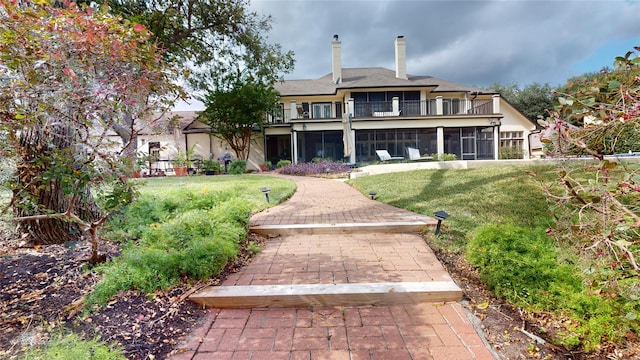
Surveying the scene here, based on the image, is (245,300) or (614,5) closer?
(245,300)

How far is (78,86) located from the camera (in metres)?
2.15

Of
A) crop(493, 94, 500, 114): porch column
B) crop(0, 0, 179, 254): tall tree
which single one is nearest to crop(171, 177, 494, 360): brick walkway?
crop(0, 0, 179, 254): tall tree

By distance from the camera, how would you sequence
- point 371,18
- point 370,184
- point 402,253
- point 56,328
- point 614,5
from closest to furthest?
point 56,328 → point 402,253 → point 614,5 → point 370,184 → point 371,18

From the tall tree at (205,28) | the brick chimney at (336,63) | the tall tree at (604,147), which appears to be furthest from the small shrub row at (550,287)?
the brick chimney at (336,63)

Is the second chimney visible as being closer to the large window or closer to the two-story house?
the two-story house

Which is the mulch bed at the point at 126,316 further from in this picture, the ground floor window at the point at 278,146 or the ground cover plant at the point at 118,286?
the ground floor window at the point at 278,146

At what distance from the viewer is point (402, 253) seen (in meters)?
3.44

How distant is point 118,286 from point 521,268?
3.38m

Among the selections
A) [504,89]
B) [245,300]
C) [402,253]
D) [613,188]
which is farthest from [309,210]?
[504,89]

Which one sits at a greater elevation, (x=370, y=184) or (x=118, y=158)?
(x=118, y=158)

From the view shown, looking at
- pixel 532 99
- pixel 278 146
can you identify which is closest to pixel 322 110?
pixel 278 146

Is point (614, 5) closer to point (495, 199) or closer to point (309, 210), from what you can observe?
point (495, 199)

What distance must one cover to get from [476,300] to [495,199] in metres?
3.36

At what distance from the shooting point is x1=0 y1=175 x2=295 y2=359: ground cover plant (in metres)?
1.90
